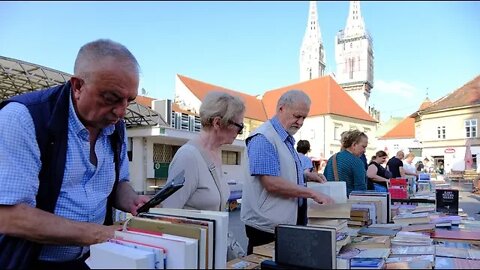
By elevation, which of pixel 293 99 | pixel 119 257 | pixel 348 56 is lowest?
pixel 119 257

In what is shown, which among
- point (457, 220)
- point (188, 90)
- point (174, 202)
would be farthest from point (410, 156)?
point (188, 90)

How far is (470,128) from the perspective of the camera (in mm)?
32594

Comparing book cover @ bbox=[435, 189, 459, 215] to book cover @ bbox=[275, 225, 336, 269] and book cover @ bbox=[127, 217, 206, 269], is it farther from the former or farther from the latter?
book cover @ bbox=[127, 217, 206, 269]

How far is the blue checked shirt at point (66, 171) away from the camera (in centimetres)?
126

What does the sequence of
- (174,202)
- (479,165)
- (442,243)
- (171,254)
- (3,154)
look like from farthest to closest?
(479,165), (442,243), (174,202), (3,154), (171,254)

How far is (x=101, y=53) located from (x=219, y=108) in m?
0.92

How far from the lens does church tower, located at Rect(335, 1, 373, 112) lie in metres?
71.4

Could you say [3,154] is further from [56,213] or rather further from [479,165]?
[479,165]

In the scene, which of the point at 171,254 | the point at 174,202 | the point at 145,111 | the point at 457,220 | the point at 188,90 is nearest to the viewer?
the point at 171,254

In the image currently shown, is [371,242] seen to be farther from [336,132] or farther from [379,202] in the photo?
[336,132]

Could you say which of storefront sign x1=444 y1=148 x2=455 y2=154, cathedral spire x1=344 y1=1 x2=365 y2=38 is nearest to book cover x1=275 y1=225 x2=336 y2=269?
storefront sign x1=444 y1=148 x2=455 y2=154

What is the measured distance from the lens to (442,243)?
226 cm

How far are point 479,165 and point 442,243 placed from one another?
34.4 m

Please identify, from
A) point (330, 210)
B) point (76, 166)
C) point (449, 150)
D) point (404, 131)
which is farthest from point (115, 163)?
point (404, 131)
